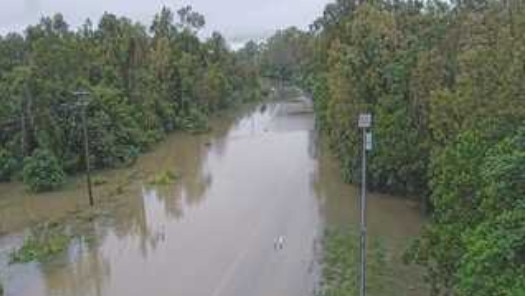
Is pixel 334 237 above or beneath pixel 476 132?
beneath

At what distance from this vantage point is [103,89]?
45688 millimetres

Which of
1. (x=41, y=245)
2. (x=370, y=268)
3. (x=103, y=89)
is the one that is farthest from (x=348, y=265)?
(x=103, y=89)

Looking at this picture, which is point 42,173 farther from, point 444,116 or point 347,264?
point 444,116

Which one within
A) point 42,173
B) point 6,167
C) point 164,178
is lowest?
point 164,178

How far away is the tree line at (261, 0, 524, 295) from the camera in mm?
14430

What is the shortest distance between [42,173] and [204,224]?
433 inches

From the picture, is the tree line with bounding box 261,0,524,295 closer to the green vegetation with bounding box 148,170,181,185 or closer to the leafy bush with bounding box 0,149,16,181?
the green vegetation with bounding box 148,170,181,185

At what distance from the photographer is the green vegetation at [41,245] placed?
2530 cm

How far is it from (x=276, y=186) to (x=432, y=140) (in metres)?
8.82

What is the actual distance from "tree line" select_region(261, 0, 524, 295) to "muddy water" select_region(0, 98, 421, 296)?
2.06m

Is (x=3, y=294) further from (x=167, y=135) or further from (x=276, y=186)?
(x=167, y=135)

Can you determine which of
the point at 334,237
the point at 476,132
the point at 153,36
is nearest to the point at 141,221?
the point at 334,237

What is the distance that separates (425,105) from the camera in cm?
2780

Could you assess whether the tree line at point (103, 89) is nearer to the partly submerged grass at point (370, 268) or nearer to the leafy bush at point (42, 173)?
the leafy bush at point (42, 173)
